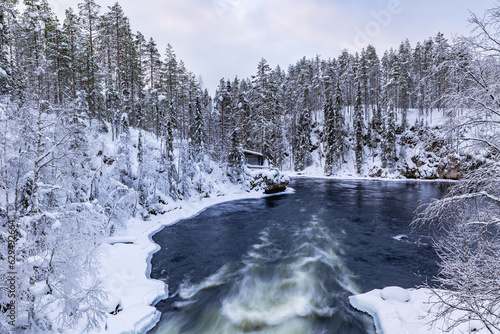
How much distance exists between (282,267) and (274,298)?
3025 millimetres

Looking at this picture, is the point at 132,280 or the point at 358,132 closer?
the point at 132,280

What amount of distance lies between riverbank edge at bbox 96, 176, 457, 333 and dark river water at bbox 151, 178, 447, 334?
57cm

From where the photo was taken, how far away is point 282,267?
46.1ft

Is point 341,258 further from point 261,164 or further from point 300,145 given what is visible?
point 300,145

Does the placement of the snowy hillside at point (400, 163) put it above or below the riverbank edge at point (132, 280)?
above

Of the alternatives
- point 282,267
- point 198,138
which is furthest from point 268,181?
point 282,267

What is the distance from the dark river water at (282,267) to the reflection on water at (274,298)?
4cm

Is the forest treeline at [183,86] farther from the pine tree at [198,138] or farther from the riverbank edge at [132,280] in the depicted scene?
the riverbank edge at [132,280]

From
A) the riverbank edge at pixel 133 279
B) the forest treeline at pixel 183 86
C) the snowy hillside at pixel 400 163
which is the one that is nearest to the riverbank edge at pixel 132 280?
the riverbank edge at pixel 133 279

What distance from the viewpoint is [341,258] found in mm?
15102

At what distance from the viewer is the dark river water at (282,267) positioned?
9.65 m

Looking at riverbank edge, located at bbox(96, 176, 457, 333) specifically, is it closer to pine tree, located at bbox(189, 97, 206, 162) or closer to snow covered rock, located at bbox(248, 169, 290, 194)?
pine tree, located at bbox(189, 97, 206, 162)

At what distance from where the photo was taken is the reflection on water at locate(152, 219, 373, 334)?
9.25m

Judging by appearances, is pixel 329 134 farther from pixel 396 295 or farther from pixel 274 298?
pixel 274 298
